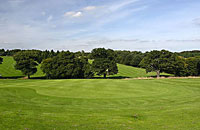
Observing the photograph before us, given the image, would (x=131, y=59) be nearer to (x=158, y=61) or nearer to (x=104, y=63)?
(x=158, y=61)

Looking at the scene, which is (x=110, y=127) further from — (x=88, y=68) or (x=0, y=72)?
(x=0, y=72)

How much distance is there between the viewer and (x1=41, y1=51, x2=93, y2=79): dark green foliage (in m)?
70.0

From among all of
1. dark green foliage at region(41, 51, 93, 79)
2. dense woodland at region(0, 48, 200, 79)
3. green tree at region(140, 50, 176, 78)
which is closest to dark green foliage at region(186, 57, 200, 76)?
dense woodland at region(0, 48, 200, 79)

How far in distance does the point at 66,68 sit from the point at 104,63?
1548cm

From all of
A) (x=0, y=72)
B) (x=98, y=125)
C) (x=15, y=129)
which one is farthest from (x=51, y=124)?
(x=0, y=72)

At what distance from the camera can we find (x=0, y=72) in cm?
8294

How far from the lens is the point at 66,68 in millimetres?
70062

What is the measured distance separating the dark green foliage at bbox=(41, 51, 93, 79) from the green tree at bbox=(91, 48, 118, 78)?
4.49m

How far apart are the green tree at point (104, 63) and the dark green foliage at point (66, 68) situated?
4.49m

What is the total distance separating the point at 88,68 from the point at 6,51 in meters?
135

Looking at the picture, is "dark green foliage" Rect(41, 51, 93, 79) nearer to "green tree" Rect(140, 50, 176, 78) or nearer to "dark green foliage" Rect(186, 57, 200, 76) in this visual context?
"green tree" Rect(140, 50, 176, 78)

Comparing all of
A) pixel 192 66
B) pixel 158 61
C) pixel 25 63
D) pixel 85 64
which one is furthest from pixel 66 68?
pixel 192 66

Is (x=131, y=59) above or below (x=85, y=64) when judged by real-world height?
above

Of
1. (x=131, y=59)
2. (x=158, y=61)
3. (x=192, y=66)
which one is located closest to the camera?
(x=158, y=61)
